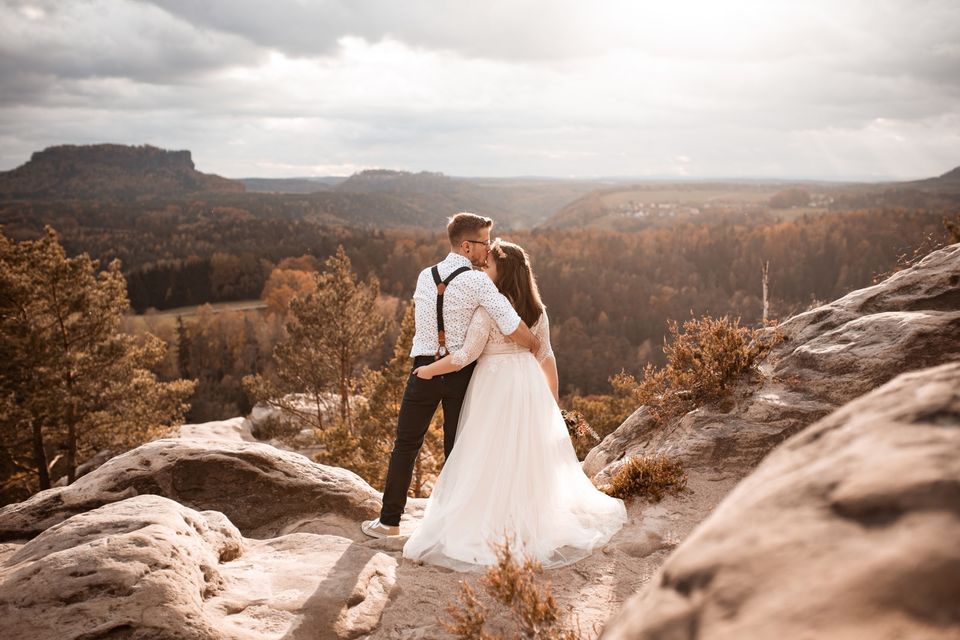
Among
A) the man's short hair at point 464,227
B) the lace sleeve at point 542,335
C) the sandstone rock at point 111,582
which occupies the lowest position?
the sandstone rock at point 111,582

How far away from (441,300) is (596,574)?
252 centimetres

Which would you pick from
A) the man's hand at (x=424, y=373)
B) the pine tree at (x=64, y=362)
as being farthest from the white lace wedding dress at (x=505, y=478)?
the pine tree at (x=64, y=362)

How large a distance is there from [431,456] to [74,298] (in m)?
12.3

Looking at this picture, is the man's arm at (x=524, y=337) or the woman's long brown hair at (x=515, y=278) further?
the woman's long brown hair at (x=515, y=278)

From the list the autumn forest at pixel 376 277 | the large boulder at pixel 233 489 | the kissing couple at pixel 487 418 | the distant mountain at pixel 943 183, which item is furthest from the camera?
the distant mountain at pixel 943 183

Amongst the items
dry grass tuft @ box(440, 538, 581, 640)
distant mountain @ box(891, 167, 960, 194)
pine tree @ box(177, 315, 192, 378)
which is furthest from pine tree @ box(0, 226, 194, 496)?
distant mountain @ box(891, 167, 960, 194)

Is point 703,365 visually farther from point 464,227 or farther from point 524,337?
point 464,227

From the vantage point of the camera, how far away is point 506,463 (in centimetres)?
480

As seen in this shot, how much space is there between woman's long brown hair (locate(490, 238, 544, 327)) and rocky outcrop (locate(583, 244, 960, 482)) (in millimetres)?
2663

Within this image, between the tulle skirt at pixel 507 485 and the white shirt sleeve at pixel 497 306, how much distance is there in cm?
49

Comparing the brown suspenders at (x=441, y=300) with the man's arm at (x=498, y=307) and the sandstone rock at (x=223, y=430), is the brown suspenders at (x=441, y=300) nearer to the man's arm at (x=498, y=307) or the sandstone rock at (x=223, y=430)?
the man's arm at (x=498, y=307)

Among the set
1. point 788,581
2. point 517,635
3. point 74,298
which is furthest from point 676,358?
point 74,298

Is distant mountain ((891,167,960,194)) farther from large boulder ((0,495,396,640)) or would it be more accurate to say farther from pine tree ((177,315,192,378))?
large boulder ((0,495,396,640))

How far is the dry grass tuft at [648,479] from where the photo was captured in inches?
223
